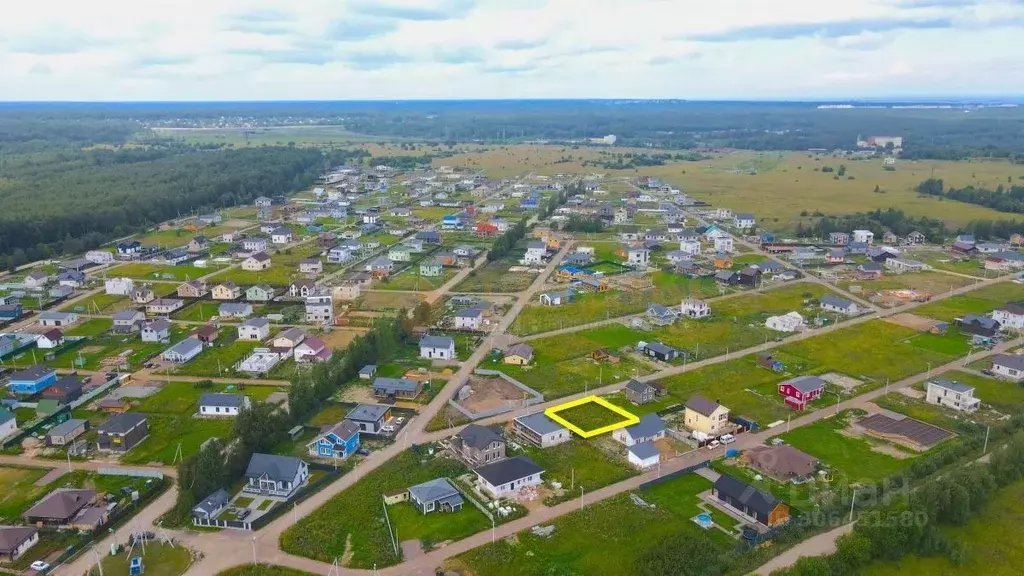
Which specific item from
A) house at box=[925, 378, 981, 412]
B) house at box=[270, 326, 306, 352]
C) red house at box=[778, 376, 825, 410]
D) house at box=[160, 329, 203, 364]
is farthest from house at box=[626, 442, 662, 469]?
house at box=[160, 329, 203, 364]

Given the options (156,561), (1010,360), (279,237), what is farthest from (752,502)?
(279,237)

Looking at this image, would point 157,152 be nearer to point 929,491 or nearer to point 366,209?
point 366,209

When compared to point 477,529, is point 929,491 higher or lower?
higher

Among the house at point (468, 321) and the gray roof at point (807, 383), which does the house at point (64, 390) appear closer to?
the house at point (468, 321)

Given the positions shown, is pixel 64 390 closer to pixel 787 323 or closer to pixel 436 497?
pixel 436 497

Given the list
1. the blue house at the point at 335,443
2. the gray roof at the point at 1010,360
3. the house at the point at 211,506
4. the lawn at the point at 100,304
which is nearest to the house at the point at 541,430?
the blue house at the point at 335,443

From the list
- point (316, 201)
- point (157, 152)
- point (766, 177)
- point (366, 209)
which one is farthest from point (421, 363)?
point (157, 152)
